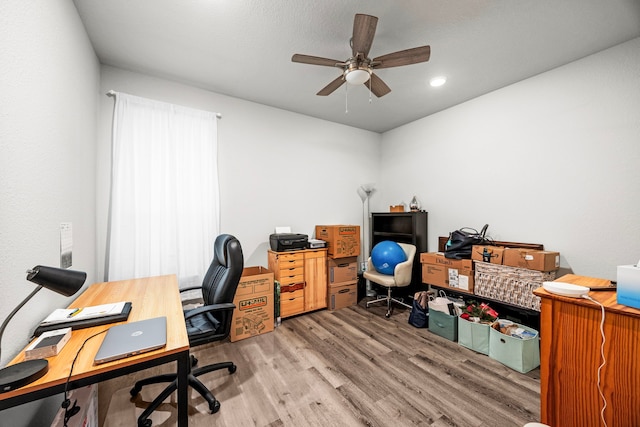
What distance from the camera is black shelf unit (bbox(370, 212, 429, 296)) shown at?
355 centimetres

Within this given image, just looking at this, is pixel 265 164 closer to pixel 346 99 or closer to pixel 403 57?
pixel 346 99

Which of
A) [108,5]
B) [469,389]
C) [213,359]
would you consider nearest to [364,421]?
[469,389]

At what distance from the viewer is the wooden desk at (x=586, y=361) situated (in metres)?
1.07

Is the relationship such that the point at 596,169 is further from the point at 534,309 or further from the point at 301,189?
the point at 301,189

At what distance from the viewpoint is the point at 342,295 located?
353cm

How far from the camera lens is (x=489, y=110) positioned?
9.91ft

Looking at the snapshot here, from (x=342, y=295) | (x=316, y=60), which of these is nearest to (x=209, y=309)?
(x=316, y=60)

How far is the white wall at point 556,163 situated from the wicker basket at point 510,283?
1.56 feet

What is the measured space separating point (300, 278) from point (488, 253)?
85.2 inches

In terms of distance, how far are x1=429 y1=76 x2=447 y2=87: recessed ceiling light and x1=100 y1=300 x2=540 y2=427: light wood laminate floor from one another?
9.26 ft

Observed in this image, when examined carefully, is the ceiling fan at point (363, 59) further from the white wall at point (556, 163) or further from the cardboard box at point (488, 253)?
the cardboard box at point (488, 253)

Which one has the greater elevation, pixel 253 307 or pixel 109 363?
pixel 109 363

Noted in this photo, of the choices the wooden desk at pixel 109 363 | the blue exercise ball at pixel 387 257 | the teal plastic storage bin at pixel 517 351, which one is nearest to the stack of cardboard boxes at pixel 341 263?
the blue exercise ball at pixel 387 257

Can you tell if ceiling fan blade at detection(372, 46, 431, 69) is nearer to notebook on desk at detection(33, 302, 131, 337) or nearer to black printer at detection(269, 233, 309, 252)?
black printer at detection(269, 233, 309, 252)
